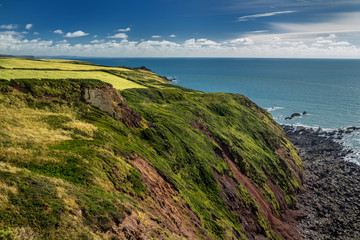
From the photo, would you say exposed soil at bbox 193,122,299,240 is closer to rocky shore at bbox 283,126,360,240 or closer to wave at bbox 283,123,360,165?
rocky shore at bbox 283,126,360,240

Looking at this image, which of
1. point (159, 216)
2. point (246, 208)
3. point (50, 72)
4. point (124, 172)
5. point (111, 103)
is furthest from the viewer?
point (50, 72)

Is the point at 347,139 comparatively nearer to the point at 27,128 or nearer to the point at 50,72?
the point at 50,72

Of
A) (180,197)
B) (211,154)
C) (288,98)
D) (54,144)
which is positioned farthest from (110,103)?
(288,98)

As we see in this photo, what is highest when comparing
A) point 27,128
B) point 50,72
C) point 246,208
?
point 50,72

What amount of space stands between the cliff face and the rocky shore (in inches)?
176

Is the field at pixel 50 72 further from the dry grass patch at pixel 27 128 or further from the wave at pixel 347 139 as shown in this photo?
the wave at pixel 347 139

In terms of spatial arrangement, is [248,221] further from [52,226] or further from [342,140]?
[342,140]

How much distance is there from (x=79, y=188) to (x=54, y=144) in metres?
6.89

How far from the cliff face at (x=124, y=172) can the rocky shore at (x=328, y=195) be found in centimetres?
448

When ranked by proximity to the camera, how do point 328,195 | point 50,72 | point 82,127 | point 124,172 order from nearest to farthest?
point 124,172 → point 82,127 → point 50,72 → point 328,195

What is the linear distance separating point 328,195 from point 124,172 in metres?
56.0

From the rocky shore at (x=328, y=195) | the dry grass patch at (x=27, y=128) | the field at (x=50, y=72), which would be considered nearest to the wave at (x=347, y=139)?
the rocky shore at (x=328, y=195)

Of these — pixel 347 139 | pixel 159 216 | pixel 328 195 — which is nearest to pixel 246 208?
pixel 159 216

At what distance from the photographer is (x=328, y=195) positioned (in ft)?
174
